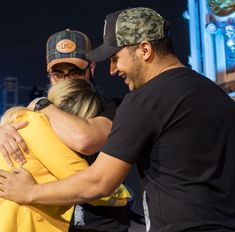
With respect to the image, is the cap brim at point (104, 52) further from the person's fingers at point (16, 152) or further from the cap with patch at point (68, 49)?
the cap with patch at point (68, 49)

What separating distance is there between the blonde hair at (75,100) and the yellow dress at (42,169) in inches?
5.8

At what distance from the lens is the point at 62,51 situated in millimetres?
2576

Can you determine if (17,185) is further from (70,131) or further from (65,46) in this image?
(65,46)

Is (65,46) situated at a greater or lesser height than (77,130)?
greater

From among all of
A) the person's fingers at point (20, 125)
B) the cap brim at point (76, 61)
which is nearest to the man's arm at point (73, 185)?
the person's fingers at point (20, 125)

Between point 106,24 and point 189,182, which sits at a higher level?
point 106,24

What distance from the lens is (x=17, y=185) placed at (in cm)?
186

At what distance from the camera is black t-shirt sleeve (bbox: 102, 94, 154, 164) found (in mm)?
1668

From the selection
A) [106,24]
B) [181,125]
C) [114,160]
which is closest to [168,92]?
[181,125]

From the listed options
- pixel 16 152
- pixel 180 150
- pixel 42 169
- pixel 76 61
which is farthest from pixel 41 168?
pixel 76 61

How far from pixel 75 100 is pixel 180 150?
23.3 inches

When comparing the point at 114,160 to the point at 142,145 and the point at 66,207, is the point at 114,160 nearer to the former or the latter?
the point at 142,145

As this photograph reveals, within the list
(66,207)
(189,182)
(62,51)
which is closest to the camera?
(189,182)

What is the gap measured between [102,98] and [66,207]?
0.50 meters
